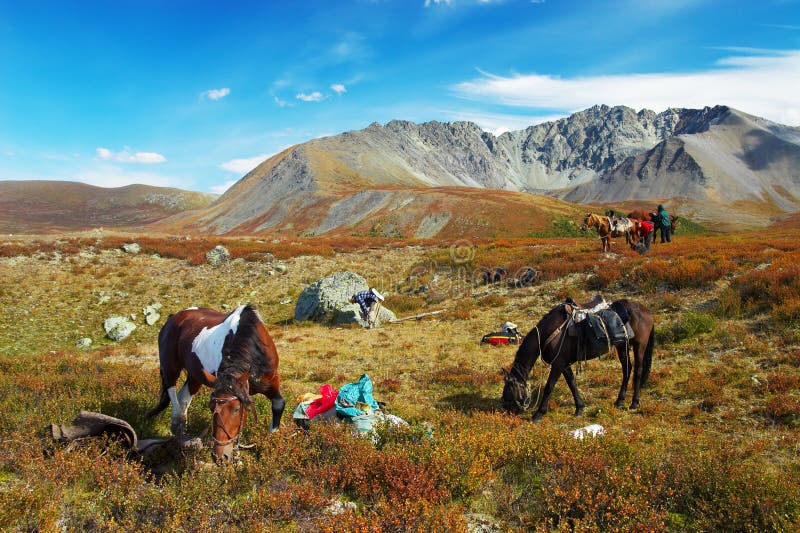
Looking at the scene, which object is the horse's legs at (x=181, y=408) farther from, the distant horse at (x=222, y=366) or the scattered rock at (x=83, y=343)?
the scattered rock at (x=83, y=343)

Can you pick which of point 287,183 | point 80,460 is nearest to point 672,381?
point 80,460

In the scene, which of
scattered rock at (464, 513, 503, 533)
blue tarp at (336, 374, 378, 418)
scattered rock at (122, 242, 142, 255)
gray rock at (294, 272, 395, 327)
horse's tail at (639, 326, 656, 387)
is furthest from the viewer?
scattered rock at (122, 242, 142, 255)

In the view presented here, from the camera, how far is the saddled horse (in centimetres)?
800

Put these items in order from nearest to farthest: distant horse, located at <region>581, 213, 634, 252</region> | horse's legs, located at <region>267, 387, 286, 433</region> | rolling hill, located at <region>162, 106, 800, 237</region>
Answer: horse's legs, located at <region>267, 387, 286, 433</region> → distant horse, located at <region>581, 213, 634, 252</region> → rolling hill, located at <region>162, 106, 800, 237</region>

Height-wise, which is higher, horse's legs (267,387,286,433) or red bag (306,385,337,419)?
horse's legs (267,387,286,433)

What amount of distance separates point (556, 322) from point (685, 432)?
2777 millimetres

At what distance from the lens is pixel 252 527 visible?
3920 mm

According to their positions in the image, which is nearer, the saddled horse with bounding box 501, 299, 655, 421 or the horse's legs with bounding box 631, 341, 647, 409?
the saddled horse with bounding box 501, 299, 655, 421

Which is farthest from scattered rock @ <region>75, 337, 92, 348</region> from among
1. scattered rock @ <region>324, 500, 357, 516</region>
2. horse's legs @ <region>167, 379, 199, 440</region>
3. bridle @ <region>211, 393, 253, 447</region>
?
scattered rock @ <region>324, 500, 357, 516</region>

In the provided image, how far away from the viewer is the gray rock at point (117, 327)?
1672 centimetres

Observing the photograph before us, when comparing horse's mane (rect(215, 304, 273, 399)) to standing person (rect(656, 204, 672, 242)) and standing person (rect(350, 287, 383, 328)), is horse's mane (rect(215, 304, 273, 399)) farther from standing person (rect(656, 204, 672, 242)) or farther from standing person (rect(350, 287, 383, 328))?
standing person (rect(656, 204, 672, 242))

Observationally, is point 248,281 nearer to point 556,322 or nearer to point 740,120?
Result: point 556,322

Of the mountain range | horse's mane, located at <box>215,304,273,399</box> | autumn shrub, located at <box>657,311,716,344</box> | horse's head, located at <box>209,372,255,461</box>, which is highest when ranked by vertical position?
the mountain range

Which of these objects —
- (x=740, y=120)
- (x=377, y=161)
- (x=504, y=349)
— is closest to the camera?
(x=504, y=349)
